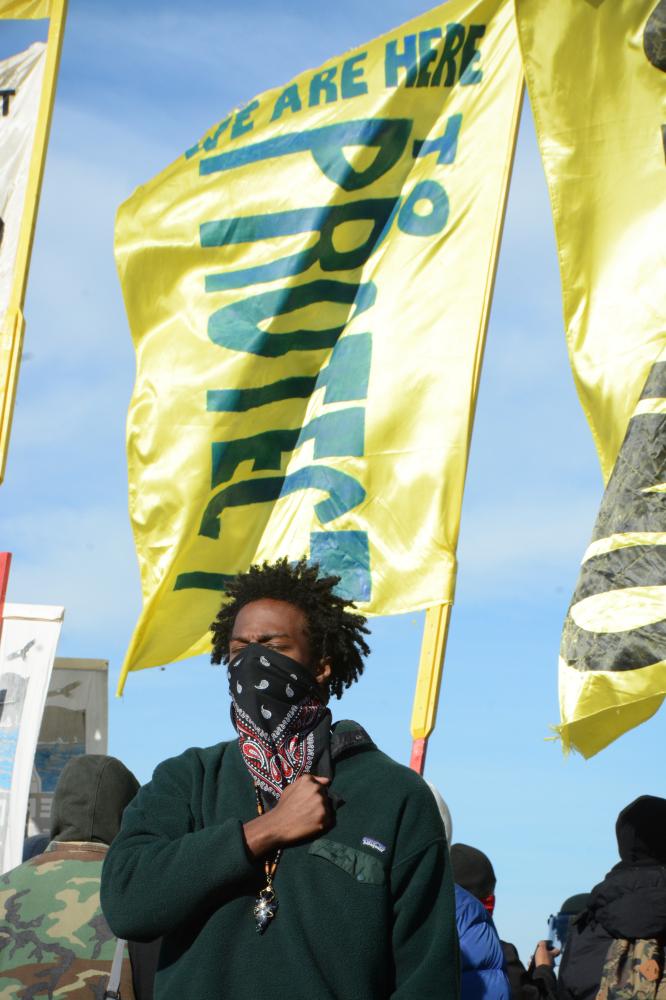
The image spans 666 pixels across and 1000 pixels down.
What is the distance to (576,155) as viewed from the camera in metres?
7.76

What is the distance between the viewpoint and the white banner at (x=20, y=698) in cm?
862

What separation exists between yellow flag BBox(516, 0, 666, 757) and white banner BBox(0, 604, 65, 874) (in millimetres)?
3649

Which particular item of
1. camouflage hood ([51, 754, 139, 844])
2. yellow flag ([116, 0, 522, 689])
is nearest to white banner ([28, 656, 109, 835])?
yellow flag ([116, 0, 522, 689])

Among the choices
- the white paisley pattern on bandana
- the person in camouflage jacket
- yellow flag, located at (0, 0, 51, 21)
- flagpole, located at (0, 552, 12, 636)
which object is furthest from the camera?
yellow flag, located at (0, 0, 51, 21)

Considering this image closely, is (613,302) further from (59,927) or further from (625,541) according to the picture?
(59,927)

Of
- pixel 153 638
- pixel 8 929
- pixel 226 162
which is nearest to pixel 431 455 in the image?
pixel 153 638

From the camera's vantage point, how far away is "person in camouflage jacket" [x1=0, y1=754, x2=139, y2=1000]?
3.70 meters

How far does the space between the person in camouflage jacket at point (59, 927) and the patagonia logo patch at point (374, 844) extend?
1051mm

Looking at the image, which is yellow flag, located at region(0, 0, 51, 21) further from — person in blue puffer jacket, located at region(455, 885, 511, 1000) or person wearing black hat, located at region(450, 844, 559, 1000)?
person in blue puffer jacket, located at region(455, 885, 511, 1000)

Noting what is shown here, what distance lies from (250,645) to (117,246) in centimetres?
737

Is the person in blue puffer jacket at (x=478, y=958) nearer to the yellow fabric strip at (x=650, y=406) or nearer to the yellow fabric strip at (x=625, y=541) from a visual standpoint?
the yellow fabric strip at (x=625, y=541)

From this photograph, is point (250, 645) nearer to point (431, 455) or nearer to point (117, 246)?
point (431, 455)

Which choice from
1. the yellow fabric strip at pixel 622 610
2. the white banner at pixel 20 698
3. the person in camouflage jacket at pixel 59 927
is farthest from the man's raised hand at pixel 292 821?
the white banner at pixel 20 698

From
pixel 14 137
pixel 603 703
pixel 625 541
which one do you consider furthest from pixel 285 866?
pixel 14 137
